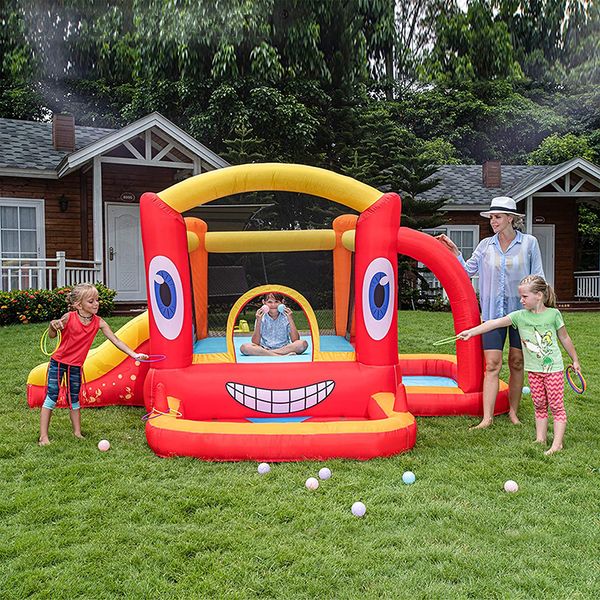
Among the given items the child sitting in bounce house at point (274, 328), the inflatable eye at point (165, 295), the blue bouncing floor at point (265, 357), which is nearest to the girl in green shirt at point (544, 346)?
the blue bouncing floor at point (265, 357)

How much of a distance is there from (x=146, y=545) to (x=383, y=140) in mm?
14632

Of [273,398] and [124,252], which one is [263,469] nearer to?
[273,398]

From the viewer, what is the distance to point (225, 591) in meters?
Result: 2.64

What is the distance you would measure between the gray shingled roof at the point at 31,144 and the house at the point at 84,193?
0.02 metres

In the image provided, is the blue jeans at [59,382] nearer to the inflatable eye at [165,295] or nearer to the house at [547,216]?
the inflatable eye at [165,295]

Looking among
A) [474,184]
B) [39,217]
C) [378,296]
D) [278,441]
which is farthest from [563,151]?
[278,441]

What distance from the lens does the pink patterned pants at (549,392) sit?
447 centimetres

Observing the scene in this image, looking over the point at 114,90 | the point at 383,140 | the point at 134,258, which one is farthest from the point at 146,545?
the point at 114,90

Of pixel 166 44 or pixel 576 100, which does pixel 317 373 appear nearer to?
pixel 166 44

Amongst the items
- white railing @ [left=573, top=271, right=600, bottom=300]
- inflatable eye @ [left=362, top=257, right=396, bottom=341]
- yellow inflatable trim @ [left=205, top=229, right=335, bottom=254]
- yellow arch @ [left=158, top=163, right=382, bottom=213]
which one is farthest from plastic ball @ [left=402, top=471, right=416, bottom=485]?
white railing @ [left=573, top=271, right=600, bottom=300]

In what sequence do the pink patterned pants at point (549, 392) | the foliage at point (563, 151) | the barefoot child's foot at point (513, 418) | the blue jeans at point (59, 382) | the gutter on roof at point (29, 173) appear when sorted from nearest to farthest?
1. the pink patterned pants at point (549, 392)
2. the blue jeans at point (59, 382)
3. the barefoot child's foot at point (513, 418)
4. the gutter on roof at point (29, 173)
5. the foliage at point (563, 151)

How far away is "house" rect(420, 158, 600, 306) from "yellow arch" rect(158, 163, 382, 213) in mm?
13057

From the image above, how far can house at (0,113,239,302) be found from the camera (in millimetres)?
13195

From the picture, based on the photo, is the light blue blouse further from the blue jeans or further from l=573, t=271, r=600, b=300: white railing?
l=573, t=271, r=600, b=300: white railing
